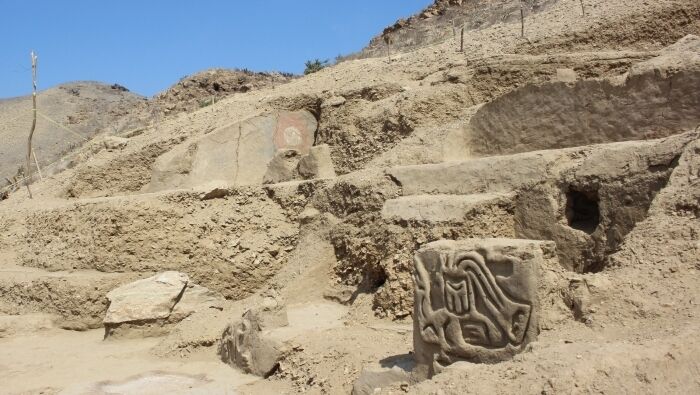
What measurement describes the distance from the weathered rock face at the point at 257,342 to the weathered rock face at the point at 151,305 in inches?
66.4

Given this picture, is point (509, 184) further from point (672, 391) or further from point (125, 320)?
point (125, 320)

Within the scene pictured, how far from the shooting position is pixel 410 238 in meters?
7.01

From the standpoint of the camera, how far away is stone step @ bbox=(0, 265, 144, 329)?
957 cm

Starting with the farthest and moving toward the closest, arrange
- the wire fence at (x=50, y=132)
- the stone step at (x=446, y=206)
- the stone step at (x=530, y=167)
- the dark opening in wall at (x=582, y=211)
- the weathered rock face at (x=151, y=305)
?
1. the wire fence at (x=50, y=132)
2. the weathered rock face at (x=151, y=305)
3. the stone step at (x=446, y=206)
4. the dark opening in wall at (x=582, y=211)
5. the stone step at (x=530, y=167)

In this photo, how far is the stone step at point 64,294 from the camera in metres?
9.57

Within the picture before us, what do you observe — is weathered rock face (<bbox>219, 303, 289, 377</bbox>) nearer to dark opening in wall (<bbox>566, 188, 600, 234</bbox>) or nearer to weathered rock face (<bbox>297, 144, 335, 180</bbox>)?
dark opening in wall (<bbox>566, 188, 600, 234</bbox>)

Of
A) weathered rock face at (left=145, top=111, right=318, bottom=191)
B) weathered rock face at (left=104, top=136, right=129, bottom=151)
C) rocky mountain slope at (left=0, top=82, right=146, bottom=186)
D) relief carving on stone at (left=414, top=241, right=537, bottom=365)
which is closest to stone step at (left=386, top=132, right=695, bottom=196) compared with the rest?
relief carving on stone at (left=414, top=241, right=537, bottom=365)

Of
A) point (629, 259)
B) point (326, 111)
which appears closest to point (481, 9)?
point (326, 111)

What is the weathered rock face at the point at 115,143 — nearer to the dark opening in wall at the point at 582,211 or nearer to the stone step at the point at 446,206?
the stone step at the point at 446,206

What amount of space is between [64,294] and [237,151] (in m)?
4.09

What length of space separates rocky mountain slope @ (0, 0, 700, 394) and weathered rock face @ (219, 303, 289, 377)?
0.03m

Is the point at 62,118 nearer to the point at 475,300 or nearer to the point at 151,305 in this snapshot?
the point at 151,305

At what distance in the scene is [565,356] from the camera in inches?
153

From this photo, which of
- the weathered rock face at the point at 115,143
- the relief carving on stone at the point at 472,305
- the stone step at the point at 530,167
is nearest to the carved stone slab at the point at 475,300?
the relief carving on stone at the point at 472,305
